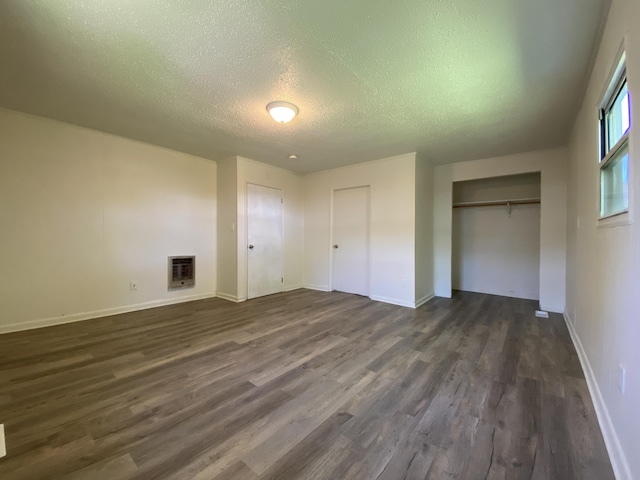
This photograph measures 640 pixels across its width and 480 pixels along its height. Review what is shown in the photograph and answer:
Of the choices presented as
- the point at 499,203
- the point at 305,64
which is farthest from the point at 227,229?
the point at 499,203

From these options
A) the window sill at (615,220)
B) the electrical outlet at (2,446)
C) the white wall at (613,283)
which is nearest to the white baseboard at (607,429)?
the white wall at (613,283)

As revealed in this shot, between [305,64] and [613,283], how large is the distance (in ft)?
8.36

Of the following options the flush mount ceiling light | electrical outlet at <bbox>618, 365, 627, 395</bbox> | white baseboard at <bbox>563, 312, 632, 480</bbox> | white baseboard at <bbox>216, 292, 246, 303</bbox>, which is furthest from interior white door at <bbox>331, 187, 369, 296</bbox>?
electrical outlet at <bbox>618, 365, 627, 395</bbox>

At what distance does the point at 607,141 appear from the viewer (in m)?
1.99

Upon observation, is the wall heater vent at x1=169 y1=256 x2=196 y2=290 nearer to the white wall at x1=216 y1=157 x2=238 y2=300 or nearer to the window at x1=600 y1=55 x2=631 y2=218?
the white wall at x1=216 y1=157 x2=238 y2=300

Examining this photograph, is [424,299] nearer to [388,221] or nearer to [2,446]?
[388,221]

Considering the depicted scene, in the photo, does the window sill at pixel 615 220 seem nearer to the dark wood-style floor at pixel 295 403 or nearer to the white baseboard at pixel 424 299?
the dark wood-style floor at pixel 295 403

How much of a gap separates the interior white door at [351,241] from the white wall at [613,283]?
10.1ft

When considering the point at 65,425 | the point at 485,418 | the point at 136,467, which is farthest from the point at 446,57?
the point at 65,425

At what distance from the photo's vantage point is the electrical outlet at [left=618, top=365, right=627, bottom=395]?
52.7 inches

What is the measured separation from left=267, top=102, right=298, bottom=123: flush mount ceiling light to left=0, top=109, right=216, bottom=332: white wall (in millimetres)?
2522

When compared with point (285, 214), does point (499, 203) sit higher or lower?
higher

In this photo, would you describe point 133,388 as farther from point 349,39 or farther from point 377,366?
point 349,39

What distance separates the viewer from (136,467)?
133 centimetres
